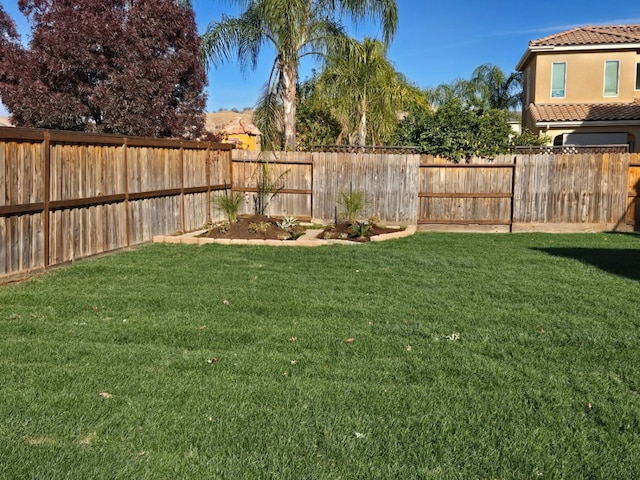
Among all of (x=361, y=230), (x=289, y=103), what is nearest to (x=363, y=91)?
(x=289, y=103)

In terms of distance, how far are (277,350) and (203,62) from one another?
38.3 ft

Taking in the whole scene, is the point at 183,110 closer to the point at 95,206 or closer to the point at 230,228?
the point at 230,228

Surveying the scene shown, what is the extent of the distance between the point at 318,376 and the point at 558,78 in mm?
20737

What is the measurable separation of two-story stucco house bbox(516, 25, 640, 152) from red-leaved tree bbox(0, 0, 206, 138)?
13177mm

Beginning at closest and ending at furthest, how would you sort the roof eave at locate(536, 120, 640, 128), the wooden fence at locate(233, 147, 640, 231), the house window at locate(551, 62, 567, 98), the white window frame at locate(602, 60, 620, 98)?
the wooden fence at locate(233, 147, 640, 231)
the roof eave at locate(536, 120, 640, 128)
the white window frame at locate(602, 60, 620, 98)
the house window at locate(551, 62, 567, 98)

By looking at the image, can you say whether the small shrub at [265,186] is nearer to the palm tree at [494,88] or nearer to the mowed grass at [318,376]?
the mowed grass at [318,376]

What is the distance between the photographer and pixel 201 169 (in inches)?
499

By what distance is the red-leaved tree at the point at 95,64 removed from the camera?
501 inches

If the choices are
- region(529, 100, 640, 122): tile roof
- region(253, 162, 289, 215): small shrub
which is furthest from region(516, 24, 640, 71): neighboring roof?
region(253, 162, 289, 215): small shrub

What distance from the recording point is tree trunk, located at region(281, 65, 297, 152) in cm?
1404

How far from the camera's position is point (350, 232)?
1164 cm

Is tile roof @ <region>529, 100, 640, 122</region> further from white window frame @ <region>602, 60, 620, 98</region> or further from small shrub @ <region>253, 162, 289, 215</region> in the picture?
small shrub @ <region>253, 162, 289, 215</region>

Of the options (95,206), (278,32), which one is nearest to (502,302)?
(95,206)

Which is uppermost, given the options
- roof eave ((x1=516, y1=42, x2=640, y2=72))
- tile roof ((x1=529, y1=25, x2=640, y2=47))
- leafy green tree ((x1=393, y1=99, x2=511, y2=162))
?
tile roof ((x1=529, y1=25, x2=640, y2=47))
